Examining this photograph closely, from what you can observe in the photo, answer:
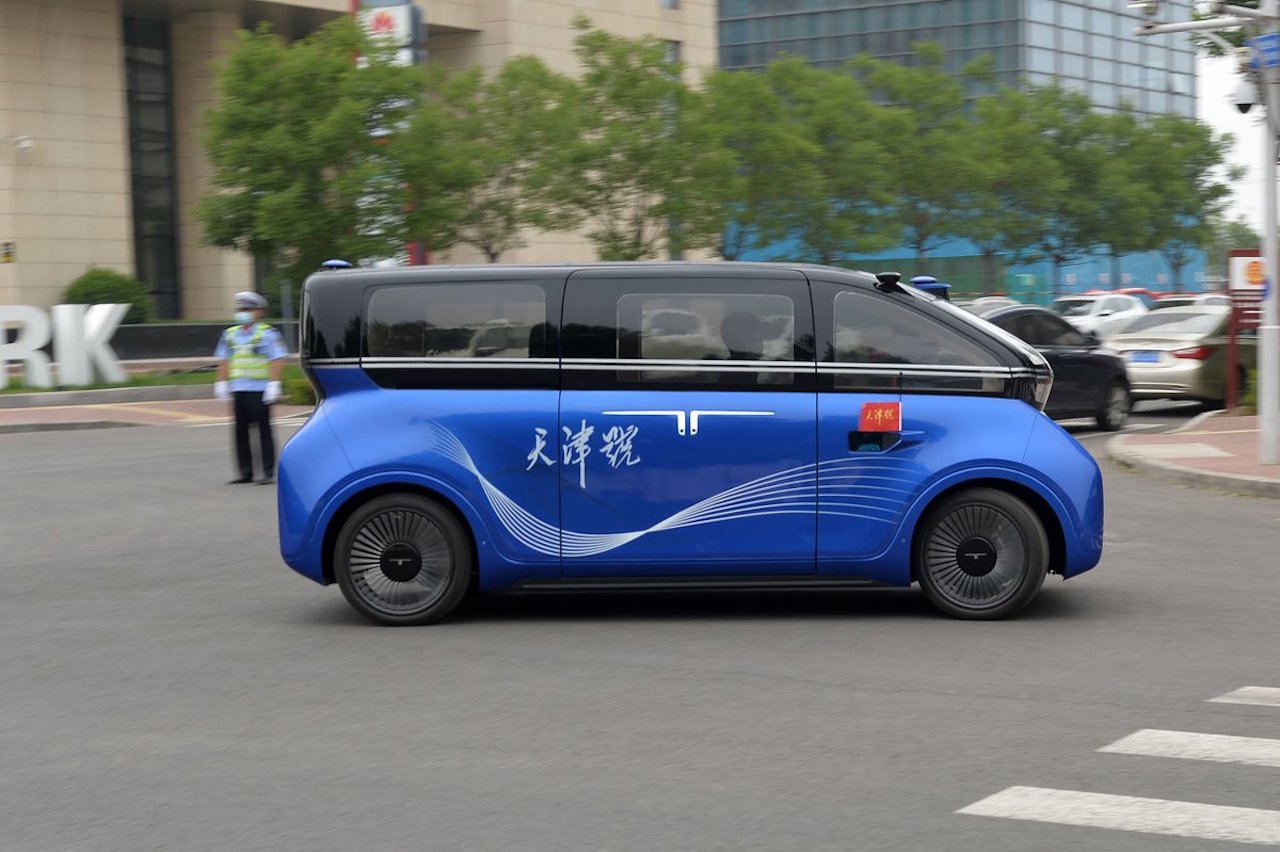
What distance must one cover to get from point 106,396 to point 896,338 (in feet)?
81.1

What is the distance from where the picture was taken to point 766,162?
4700 centimetres

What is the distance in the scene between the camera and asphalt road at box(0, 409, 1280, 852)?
526 cm

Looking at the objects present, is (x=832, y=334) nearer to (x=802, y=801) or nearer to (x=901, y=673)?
(x=901, y=673)

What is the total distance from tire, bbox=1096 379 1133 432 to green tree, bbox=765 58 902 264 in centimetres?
2719

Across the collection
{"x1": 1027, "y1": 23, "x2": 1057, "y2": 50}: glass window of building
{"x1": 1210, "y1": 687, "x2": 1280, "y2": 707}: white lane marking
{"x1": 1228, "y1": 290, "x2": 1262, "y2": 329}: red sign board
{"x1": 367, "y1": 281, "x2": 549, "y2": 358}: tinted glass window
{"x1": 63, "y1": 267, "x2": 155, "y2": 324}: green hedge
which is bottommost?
{"x1": 1210, "y1": 687, "x2": 1280, "y2": 707}: white lane marking

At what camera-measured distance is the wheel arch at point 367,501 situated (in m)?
8.73

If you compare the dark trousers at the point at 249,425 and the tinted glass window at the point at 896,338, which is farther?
the dark trousers at the point at 249,425

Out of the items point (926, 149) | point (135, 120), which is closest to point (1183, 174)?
point (926, 149)

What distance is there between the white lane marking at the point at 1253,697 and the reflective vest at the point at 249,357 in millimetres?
11314

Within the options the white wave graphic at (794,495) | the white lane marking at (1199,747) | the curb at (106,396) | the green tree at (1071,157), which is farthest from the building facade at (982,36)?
the white lane marking at (1199,747)

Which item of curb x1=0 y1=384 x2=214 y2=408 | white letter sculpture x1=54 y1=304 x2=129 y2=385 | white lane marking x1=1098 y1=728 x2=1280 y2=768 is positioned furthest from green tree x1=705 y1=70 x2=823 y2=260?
white lane marking x1=1098 y1=728 x2=1280 y2=768

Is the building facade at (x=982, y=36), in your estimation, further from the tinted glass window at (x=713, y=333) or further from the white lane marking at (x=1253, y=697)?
the white lane marking at (x=1253, y=697)

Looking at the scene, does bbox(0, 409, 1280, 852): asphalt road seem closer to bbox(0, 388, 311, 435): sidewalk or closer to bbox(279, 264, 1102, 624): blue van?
bbox(279, 264, 1102, 624): blue van

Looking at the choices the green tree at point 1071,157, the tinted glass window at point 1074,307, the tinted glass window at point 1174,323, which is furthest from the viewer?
the green tree at point 1071,157
